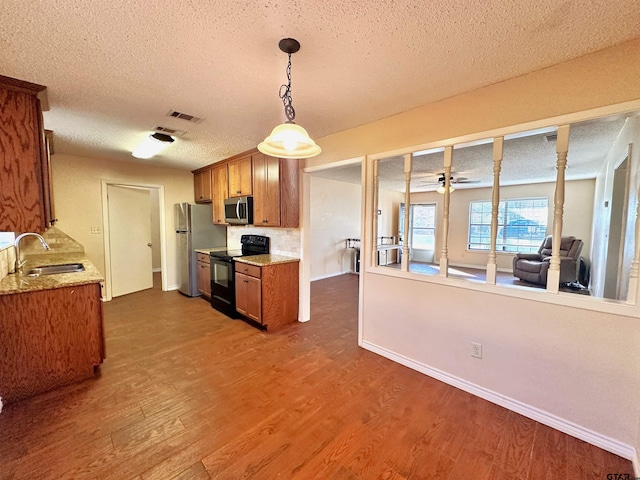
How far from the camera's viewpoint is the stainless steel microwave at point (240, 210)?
3.86m

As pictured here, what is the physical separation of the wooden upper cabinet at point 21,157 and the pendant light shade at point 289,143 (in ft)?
5.81

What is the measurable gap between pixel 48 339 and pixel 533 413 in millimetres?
3698

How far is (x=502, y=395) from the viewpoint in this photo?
1.99 meters

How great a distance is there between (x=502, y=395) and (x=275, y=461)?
171cm

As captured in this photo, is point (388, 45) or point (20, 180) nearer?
point (388, 45)

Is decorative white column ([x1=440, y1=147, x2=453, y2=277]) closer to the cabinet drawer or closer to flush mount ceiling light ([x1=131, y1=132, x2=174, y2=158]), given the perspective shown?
the cabinet drawer

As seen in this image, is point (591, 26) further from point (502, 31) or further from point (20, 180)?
point (20, 180)

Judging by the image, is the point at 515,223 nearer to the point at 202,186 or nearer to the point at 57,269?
the point at 202,186

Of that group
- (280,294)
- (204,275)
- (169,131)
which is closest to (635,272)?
(280,294)

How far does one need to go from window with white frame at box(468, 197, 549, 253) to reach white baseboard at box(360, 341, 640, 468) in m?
5.22

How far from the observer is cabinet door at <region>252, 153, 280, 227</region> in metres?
3.43

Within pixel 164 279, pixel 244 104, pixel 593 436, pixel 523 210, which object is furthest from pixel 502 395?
pixel 523 210

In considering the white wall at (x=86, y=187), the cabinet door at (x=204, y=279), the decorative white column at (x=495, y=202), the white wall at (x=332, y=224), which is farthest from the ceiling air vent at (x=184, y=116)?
the white wall at (x=332, y=224)

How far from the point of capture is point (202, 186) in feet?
16.3
